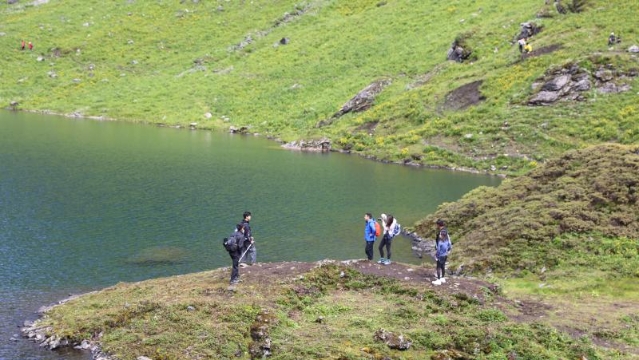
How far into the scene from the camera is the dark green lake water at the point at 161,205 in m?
38.0

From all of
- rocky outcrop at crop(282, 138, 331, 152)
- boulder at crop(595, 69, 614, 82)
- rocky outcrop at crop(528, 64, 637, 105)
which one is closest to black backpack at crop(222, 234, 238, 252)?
rocky outcrop at crop(282, 138, 331, 152)

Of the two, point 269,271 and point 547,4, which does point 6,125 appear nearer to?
point 269,271

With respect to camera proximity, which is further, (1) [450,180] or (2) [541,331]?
(1) [450,180]

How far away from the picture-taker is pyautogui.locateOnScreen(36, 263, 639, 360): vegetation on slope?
80.5ft

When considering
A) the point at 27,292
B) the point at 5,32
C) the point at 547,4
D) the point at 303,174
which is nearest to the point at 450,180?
the point at 303,174

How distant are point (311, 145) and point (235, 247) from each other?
63.2 meters

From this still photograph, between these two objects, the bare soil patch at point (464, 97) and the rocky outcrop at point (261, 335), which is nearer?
the rocky outcrop at point (261, 335)

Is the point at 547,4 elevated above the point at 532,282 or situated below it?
above

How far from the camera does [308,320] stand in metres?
27.8

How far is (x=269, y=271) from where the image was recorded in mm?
33031

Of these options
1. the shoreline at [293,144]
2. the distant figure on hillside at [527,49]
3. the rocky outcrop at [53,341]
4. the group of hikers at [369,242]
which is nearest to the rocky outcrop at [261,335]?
the group of hikers at [369,242]

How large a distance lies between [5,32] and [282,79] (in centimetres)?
7976

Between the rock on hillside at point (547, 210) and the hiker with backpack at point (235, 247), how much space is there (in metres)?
15.9

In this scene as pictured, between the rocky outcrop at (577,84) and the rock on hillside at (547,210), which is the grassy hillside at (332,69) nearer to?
the rocky outcrop at (577,84)
